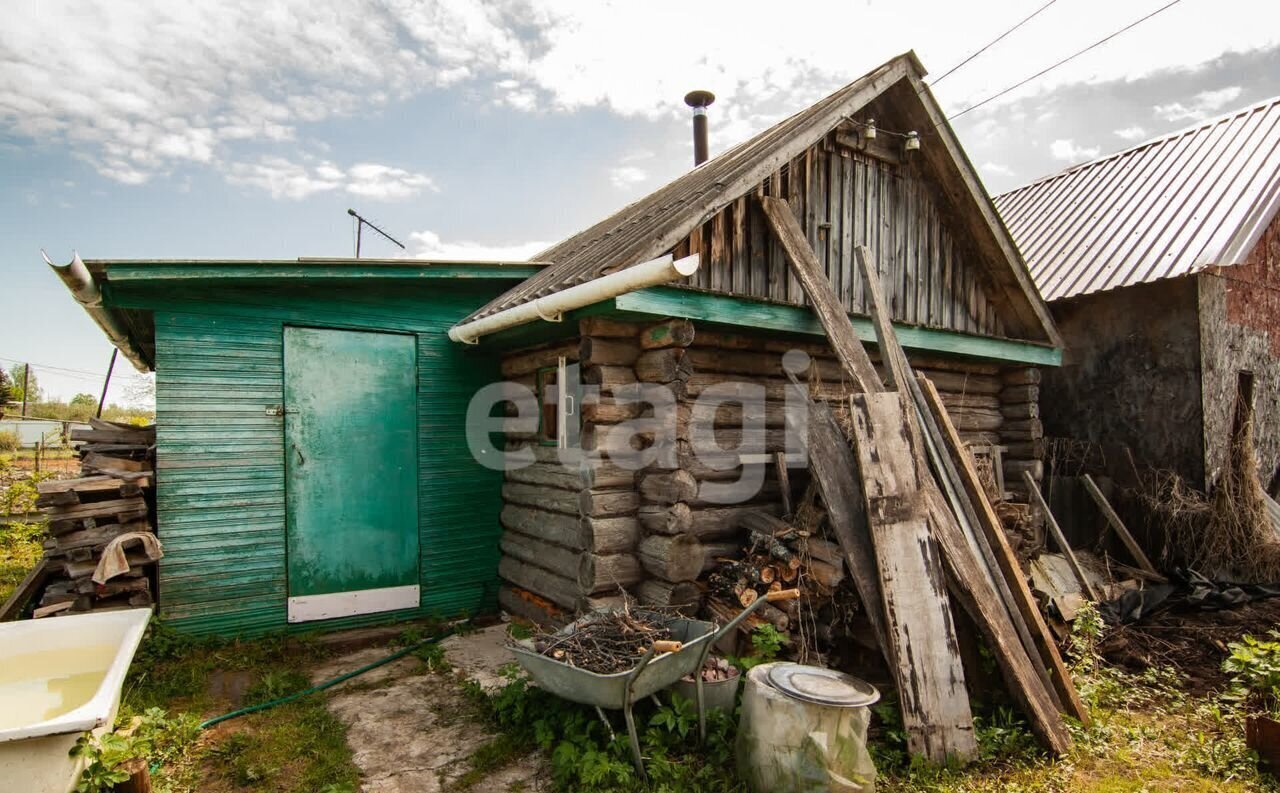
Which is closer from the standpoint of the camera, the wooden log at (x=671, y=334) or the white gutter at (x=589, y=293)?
the white gutter at (x=589, y=293)

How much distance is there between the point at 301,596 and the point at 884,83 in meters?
7.17

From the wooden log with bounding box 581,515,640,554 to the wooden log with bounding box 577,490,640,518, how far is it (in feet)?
0.16

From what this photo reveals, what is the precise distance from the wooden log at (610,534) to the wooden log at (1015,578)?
8.63 ft

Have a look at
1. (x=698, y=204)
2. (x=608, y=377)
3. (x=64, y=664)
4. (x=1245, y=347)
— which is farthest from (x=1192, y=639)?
(x=64, y=664)

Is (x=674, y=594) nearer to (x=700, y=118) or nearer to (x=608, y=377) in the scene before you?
(x=608, y=377)

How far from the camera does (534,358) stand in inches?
252

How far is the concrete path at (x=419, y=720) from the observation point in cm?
373

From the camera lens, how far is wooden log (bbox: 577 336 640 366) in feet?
16.8

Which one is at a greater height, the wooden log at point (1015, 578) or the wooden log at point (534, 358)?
the wooden log at point (534, 358)

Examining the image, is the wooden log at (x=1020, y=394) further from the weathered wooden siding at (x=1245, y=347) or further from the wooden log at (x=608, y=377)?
the wooden log at (x=608, y=377)

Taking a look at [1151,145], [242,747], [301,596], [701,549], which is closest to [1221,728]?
[701,549]

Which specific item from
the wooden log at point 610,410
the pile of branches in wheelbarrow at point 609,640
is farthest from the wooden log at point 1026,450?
the pile of branches in wheelbarrow at point 609,640

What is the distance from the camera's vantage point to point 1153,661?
5.50 m

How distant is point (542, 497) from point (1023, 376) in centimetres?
601
